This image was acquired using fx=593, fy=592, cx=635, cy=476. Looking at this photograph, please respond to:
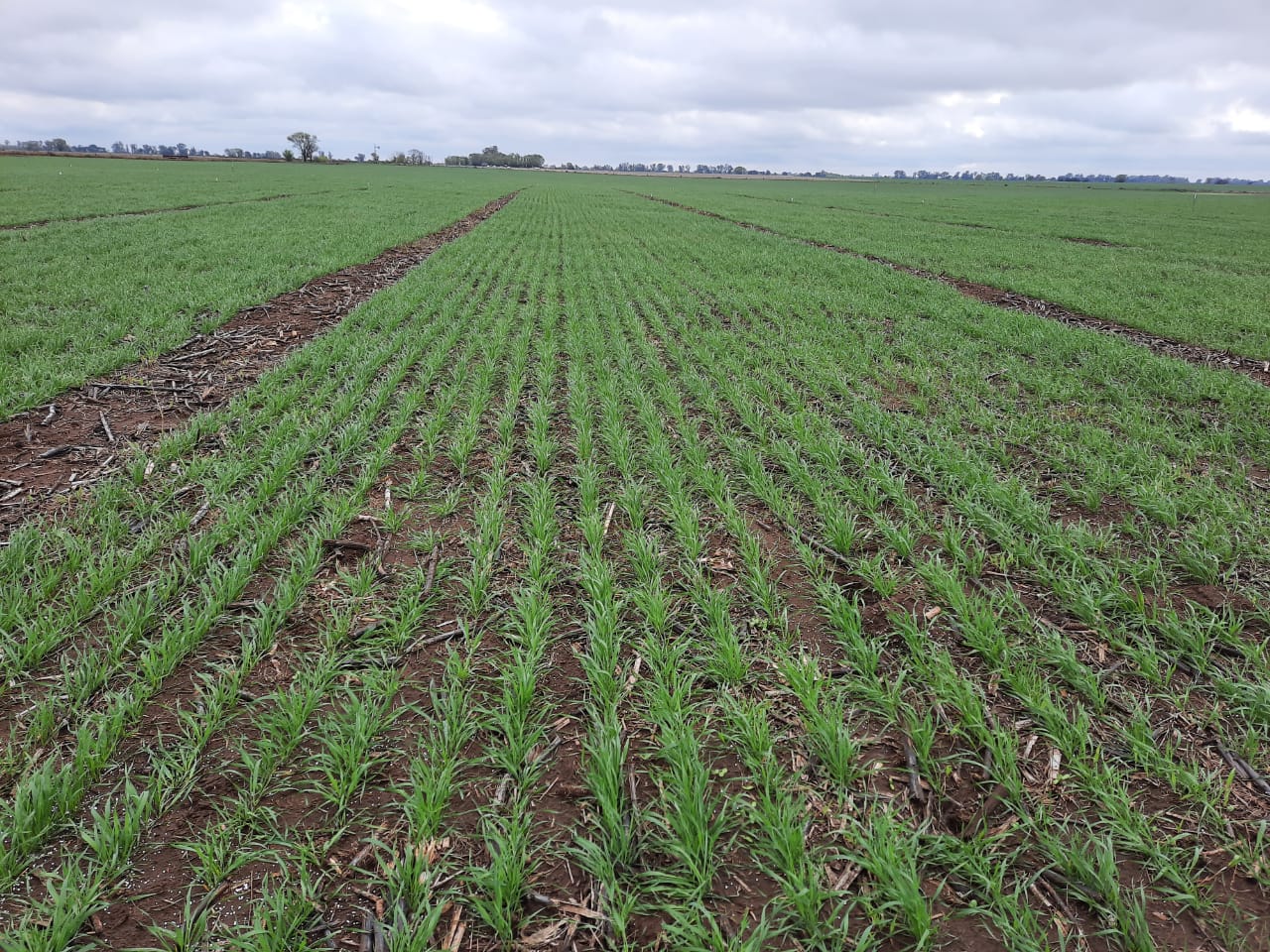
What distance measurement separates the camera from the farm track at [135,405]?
4.99 m

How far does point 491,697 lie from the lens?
304cm

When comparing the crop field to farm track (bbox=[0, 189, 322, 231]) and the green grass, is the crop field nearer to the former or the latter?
the green grass

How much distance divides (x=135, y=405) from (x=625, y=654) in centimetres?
673

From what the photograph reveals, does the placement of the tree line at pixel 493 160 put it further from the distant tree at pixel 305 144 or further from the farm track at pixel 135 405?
the farm track at pixel 135 405

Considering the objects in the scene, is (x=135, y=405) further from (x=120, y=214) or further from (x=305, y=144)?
(x=305, y=144)

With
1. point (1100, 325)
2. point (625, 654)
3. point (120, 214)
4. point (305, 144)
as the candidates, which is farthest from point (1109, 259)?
point (305, 144)

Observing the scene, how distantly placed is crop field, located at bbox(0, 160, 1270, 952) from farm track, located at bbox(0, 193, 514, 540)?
0.21 ft

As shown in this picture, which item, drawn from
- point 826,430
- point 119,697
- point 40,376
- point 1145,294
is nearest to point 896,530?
point 826,430

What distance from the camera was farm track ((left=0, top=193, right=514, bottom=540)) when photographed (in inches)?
197

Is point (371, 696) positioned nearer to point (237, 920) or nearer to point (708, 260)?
point (237, 920)

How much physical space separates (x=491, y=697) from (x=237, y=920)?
49.2 inches

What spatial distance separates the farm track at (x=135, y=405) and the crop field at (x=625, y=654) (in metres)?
0.06

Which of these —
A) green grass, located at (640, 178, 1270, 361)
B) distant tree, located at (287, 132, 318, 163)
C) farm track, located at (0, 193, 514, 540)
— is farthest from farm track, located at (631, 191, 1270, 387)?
distant tree, located at (287, 132, 318, 163)

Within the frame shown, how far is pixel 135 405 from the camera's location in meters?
6.69
